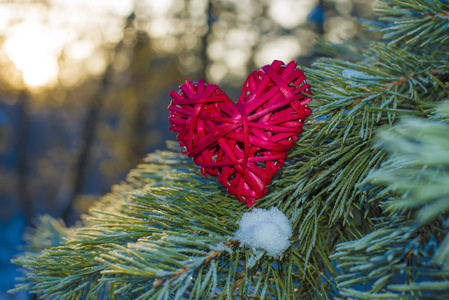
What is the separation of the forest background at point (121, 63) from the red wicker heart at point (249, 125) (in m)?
2.06

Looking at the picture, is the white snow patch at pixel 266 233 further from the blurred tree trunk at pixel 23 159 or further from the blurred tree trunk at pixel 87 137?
the blurred tree trunk at pixel 23 159

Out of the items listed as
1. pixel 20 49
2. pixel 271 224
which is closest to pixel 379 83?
pixel 271 224

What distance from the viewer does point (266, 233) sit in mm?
253

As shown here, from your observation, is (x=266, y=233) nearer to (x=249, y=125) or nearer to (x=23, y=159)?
(x=249, y=125)

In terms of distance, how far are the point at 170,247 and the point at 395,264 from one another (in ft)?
0.54

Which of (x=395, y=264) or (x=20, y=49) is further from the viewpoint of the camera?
(x=20, y=49)

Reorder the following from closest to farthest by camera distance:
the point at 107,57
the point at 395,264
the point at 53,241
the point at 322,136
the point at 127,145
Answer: the point at 395,264 < the point at 322,136 < the point at 53,241 < the point at 107,57 < the point at 127,145

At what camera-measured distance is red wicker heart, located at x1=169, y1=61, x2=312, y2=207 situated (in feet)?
0.95

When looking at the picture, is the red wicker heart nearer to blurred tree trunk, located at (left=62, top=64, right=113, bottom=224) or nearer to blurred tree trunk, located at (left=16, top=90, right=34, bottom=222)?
blurred tree trunk, located at (left=62, top=64, right=113, bottom=224)

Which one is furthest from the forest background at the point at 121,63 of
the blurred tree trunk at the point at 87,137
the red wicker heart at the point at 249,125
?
the red wicker heart at the point at 249,125

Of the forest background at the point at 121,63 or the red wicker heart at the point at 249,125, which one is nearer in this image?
the red wicker heart at the point at 249,125

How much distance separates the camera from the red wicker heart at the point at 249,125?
290 mm

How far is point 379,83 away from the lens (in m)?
0.31

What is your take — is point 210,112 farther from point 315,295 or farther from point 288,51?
point 288,51
